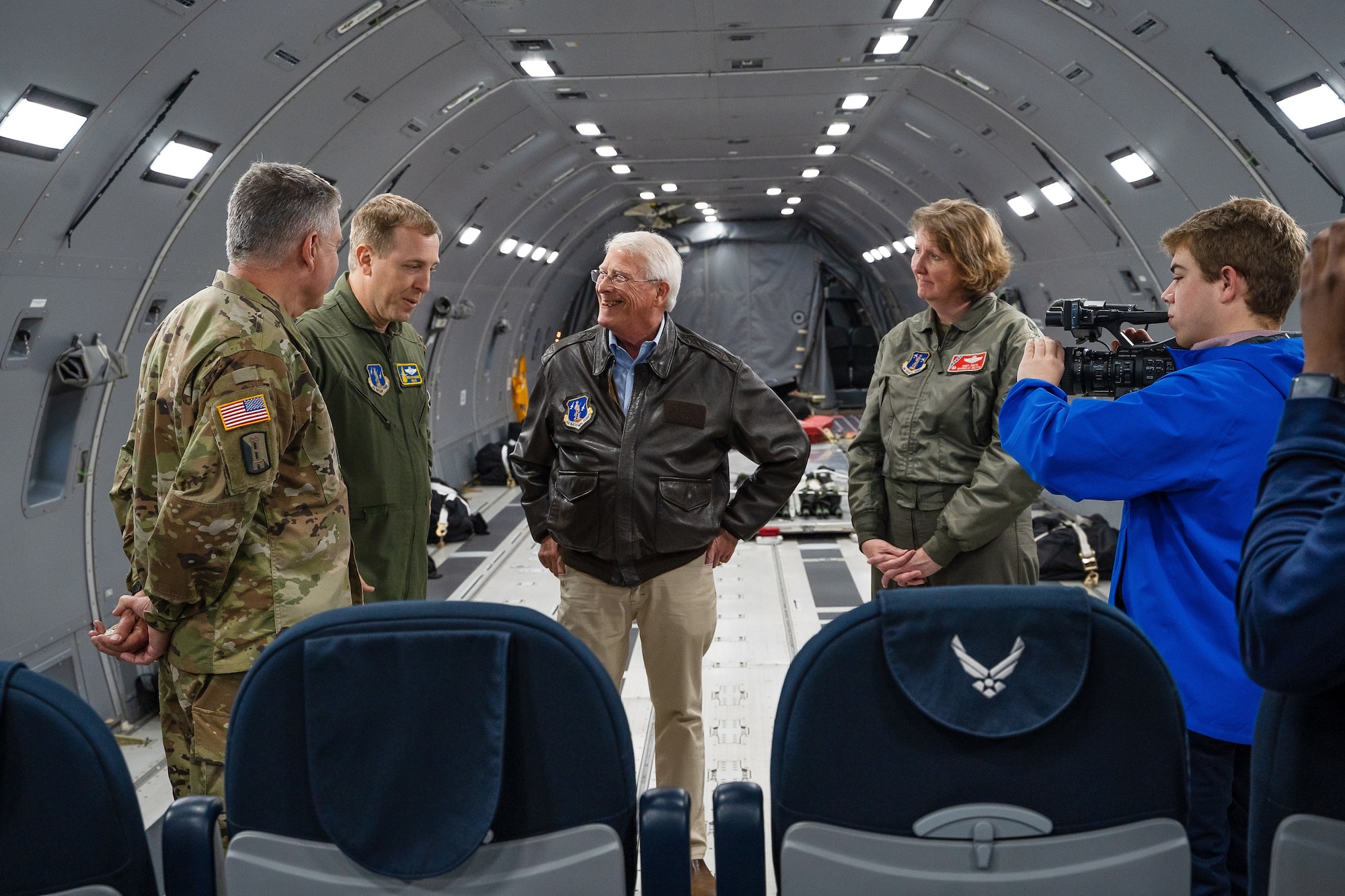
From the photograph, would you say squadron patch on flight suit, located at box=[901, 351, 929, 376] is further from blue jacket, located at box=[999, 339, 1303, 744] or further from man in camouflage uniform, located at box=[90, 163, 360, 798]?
man in camouflage uniform, located at box=[90, 163, 360, 798]

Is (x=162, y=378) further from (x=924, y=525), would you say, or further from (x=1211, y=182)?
(x=1211, y=182)

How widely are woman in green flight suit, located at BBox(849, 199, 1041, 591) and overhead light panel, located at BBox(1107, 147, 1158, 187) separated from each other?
11.1 ft

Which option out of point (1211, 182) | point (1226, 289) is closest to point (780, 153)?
point (1211, 182)

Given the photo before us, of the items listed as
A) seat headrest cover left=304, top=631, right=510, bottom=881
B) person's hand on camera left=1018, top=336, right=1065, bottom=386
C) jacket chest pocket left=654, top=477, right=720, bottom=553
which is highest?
person's hand on camera left=1018, top=336, right=1065, bottom=386

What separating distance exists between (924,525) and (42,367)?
12.2 ft

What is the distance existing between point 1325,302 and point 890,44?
571 cm

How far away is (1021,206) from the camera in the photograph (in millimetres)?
8438

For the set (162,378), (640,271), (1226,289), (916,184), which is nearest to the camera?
(1226,289)

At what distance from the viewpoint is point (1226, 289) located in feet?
7.07

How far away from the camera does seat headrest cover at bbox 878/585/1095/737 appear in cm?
149

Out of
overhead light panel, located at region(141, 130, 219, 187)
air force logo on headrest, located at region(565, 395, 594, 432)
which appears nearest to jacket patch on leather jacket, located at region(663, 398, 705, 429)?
air force logo on headrest, located at region(565, 395, 594, 432)

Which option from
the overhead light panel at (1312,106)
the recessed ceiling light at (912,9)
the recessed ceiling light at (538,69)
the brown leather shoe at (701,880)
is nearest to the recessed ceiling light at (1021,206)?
the recessed ceiling light at (912,9)

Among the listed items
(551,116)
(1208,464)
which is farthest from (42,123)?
(551,116)

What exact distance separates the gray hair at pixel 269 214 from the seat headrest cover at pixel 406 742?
1.36 metres
